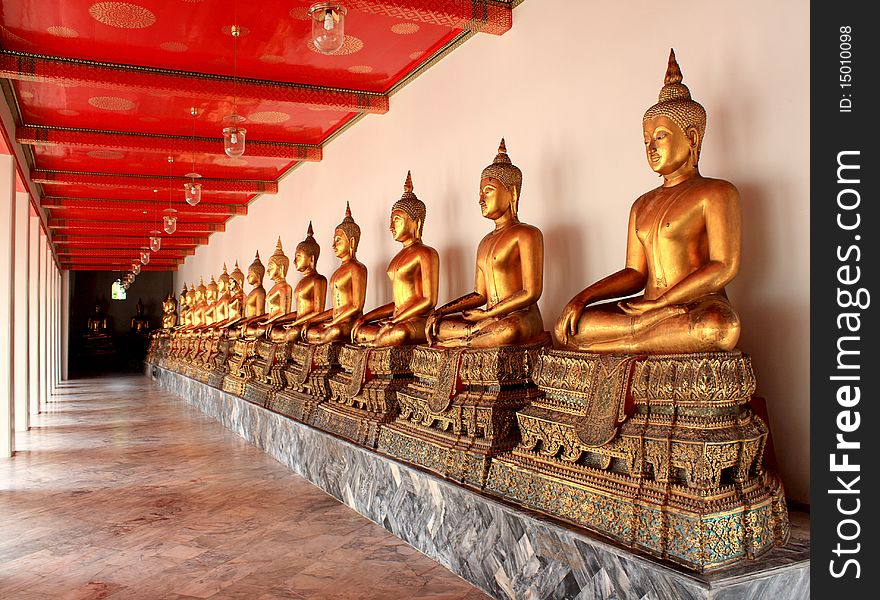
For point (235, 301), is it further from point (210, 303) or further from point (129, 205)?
point (129, 205)

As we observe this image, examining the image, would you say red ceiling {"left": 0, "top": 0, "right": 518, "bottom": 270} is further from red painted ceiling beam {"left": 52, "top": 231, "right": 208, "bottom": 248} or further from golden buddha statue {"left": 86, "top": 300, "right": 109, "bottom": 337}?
golden buddha statue {"left": 86, "top": 300, "right": 109, "bottom": 337}

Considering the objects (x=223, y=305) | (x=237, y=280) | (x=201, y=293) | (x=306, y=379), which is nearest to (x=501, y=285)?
(x=306, y=379)

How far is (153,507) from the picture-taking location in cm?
427

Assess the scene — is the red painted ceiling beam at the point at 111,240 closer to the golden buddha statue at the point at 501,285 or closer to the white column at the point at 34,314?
the white column at the point at 34,314

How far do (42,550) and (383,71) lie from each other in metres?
4.26

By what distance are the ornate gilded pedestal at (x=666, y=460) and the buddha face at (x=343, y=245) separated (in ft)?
10.7

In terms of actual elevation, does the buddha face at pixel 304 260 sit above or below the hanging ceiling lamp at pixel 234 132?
below

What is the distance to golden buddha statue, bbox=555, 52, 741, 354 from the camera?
2475 mm

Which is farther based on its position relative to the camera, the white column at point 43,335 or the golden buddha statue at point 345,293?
→ the white column at point 43,335

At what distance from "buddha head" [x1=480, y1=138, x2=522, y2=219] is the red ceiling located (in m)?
1.11

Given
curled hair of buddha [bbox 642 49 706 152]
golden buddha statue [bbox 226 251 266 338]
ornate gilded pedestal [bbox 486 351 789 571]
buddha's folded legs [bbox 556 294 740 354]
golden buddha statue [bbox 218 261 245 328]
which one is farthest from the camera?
golden buddha statue [bbox 218 261 245 328]

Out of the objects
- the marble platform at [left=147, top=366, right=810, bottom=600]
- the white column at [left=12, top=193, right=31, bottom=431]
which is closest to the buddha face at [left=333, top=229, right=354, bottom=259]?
the marble platform at [left=147, top=366, right=810, bottom=600]

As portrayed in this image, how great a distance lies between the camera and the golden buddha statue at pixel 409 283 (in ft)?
14.9

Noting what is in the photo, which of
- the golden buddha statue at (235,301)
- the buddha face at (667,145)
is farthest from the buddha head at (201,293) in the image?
the buddha face at (667,145)
